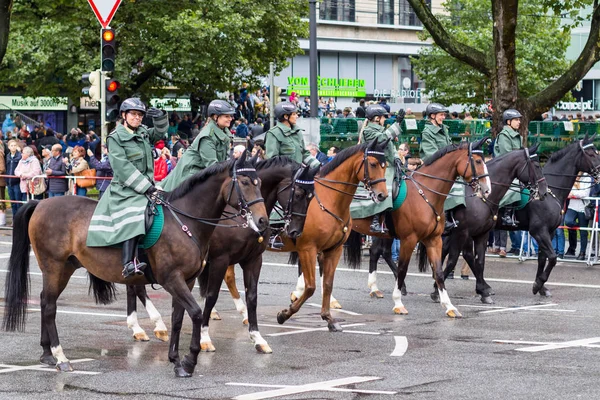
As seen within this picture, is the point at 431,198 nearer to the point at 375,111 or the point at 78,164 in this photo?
the point at 375,111

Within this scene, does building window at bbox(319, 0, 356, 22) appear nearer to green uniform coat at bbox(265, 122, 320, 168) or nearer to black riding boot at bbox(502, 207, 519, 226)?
black riding boot at bbox(502, 207, 519, 226)

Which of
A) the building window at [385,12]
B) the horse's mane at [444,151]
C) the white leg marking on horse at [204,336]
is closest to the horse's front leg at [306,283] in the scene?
the white leg marking on horse at [204,336]

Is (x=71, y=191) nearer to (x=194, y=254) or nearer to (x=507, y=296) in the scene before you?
(x=507, y=296)

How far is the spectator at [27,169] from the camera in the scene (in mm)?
26062

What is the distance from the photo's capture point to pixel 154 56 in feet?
118

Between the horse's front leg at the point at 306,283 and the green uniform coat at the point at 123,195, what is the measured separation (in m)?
2.68

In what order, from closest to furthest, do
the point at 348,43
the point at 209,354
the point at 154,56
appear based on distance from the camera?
1. the point at 209,354
2. the point at 154,56
3. the point at 348,43

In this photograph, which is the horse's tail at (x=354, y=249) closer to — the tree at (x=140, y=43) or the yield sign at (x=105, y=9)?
the yield sign at (x=105, y=9)

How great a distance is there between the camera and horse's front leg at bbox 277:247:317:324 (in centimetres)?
1309

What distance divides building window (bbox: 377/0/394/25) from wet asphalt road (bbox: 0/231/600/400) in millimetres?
47686

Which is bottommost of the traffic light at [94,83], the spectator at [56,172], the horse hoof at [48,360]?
the horse hoof at [48,360]

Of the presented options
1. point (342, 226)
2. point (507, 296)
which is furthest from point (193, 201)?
point (507, 296)

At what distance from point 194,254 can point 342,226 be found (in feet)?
10.9

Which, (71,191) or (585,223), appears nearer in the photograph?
(585,223)
